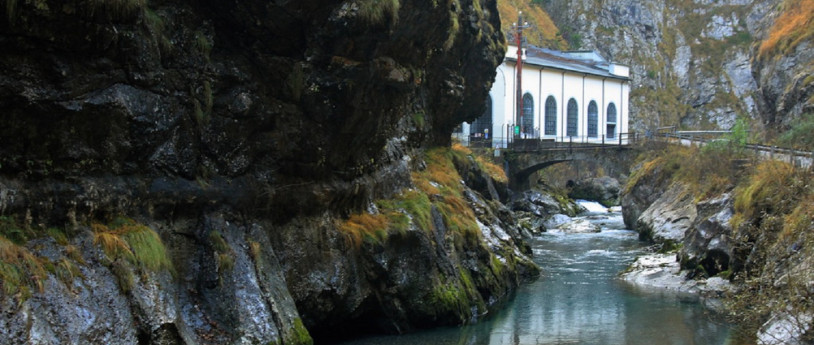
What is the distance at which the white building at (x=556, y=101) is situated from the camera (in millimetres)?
69000

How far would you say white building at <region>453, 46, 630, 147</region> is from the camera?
69.0 metres

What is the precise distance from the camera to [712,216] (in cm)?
2542

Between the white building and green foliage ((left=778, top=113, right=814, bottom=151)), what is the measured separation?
32303 mm

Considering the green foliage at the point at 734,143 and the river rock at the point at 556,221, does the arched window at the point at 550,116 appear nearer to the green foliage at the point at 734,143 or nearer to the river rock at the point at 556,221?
the river rock at the point at 556,221

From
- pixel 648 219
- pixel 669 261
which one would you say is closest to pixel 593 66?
pixel 648 219

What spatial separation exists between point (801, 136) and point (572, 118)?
51.7 metres

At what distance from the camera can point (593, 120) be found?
81938 mm

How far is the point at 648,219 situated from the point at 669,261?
9.96 meters

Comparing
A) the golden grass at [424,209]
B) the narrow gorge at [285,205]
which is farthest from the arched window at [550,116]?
the golden grass at [424,209]

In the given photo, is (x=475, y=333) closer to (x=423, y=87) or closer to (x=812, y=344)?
(x=812, y=344)

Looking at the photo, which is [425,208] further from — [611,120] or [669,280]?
[611,120]

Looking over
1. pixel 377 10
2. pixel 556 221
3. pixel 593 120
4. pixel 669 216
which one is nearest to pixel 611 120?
pixel 593 120

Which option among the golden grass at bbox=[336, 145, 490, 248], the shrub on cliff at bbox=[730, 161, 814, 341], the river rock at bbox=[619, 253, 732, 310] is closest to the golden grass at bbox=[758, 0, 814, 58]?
the shrub on cliff at bbox=[730, 161, 814, 341]

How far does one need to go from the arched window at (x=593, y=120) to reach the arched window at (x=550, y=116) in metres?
6.36
